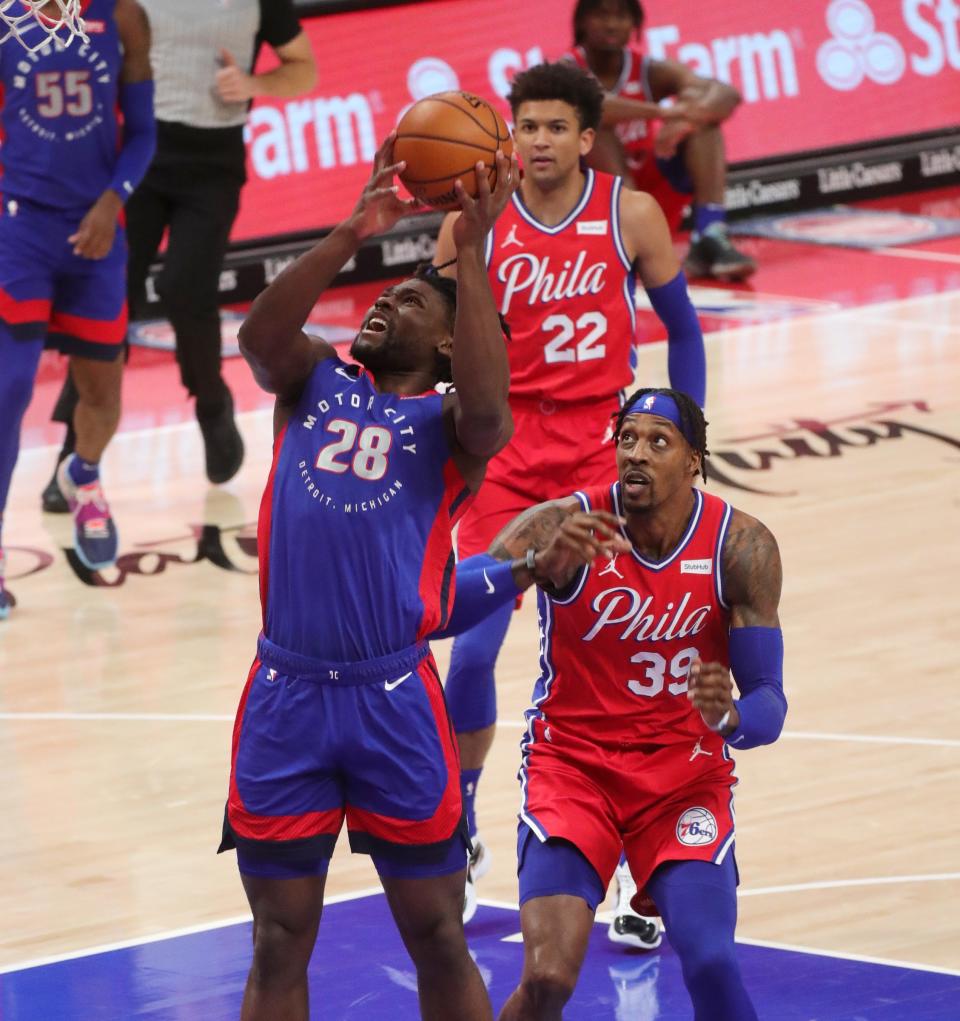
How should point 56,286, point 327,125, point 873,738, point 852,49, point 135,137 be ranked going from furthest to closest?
point 852,49 → point 327,125 → point 56,286 → point 135,137 → point 873,738

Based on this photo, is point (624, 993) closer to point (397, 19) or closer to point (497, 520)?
point (497, 520)

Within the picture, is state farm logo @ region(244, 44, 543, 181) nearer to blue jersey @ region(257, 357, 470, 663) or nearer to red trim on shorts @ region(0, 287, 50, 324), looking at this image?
red trim on shorts @ region(0, 287, 50, 324)

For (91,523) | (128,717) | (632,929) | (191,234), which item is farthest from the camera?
(191,234)

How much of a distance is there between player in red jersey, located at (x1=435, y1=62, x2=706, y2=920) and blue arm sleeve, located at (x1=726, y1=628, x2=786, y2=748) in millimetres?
1510

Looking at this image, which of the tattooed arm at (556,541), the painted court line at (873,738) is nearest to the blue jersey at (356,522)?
the tattooed arm at (556,541)

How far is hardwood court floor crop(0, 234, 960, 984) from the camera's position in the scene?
650 cm

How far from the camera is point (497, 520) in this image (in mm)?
6664

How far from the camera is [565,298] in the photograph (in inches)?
269

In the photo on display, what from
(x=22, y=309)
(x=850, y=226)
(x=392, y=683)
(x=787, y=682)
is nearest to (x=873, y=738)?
(x=787, y=682)

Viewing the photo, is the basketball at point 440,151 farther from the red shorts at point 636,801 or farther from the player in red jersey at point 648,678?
the red shorts at point 636,801

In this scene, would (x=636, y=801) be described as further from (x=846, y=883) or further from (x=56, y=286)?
(x=56, y=286)

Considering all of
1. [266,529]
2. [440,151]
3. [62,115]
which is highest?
[440,151]

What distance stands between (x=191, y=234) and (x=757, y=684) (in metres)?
5.86

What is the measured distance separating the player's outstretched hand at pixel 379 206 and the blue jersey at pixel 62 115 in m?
4.33
